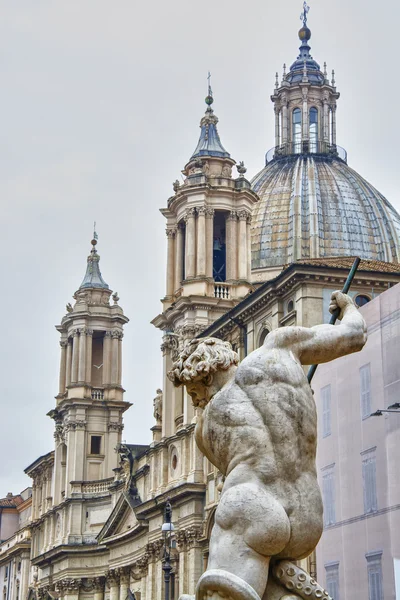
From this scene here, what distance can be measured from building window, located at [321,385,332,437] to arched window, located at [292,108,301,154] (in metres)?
30.9

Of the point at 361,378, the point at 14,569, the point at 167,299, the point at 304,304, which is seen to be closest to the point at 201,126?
the point at 167,299

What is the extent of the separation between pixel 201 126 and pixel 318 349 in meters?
48.8

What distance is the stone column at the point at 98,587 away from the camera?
2665 inches

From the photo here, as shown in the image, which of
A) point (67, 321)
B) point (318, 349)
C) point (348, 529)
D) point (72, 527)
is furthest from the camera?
point (67, 321)

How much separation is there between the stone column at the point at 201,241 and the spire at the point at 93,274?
1026 inches

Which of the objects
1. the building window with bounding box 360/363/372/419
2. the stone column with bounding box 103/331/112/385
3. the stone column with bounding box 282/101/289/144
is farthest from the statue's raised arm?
the stone column with bounding box 103/331/112/385

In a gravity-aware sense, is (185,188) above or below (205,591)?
above

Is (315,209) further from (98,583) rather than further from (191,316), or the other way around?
(98,583)

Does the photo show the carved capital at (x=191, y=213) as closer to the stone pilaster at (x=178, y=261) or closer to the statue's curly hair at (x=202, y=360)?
the stone pilaster at (x=178, y=261)

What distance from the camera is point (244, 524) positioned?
538 cm

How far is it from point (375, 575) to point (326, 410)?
5.66 meters

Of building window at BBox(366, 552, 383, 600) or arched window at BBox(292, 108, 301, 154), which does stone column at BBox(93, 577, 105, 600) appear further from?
building window at BBox(366, 552, 383, 600)

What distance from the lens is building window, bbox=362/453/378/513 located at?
3145 centimetres

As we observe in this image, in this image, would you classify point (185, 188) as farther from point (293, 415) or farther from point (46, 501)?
point (293, 415)
